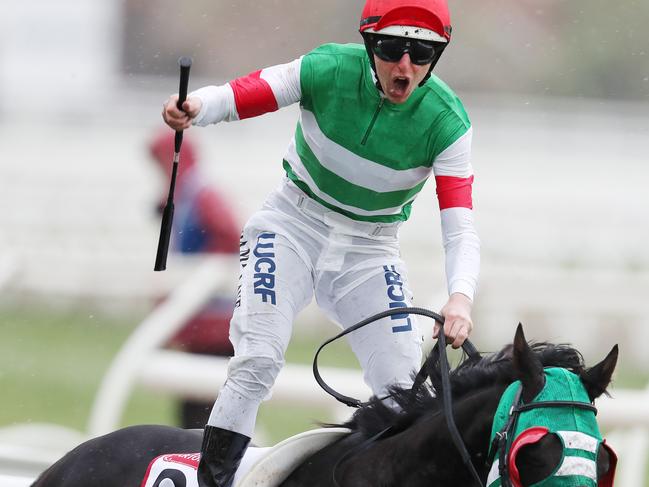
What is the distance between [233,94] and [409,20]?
1.73 feet

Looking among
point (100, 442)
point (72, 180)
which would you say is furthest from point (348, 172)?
point (72, 180)

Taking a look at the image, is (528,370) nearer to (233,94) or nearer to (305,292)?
(305,292)

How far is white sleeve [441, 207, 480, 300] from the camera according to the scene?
305cm

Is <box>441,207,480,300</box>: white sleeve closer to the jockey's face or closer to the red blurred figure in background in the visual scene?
the jockey's face

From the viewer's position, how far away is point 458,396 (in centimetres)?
282

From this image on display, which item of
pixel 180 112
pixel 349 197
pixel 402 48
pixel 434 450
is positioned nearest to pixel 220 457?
pixel 434 450

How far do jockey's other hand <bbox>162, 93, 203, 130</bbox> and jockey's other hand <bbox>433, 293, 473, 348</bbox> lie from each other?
84 cm

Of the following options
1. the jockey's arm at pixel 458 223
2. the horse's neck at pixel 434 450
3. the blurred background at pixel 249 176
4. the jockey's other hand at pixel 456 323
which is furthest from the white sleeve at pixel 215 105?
the blurred background at pixel 249 176

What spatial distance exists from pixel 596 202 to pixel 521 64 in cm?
424

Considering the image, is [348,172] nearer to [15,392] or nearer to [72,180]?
[15,392]

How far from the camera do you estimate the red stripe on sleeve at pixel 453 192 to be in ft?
10.5

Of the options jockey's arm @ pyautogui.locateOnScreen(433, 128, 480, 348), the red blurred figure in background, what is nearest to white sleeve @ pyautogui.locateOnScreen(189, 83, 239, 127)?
jockey's arm @ pyautogui.locateOnScreen(433, 128, 480, 348)

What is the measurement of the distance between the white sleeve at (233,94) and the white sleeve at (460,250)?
1.82 feet

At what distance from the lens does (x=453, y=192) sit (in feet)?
10.5
